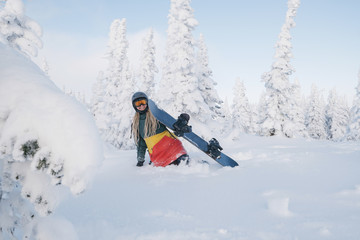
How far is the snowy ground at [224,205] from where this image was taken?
6.32 feet

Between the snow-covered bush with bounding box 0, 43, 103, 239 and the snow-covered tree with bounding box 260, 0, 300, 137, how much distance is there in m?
23.0

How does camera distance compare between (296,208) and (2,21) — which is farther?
(2,21)

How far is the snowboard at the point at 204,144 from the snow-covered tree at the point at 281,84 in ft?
62.0

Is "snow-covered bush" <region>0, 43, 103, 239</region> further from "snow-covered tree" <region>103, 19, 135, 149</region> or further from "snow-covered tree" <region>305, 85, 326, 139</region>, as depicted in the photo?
"snow-covered tree" <region>305, 85, 326, 139</region>

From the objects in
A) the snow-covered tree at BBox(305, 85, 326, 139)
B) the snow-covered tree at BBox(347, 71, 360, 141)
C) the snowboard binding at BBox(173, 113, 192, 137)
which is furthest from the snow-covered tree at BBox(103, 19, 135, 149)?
the snow-covered tree at BBox(305, 85, 326, 139)

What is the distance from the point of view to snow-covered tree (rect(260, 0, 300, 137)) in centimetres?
2191

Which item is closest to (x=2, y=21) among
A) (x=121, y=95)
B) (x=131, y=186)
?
(x=131, y=186)

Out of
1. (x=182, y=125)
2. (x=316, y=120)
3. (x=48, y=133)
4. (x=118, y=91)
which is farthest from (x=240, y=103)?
(x=48, y=133)

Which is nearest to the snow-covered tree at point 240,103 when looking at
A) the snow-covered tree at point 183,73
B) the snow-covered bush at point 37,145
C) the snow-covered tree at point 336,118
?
the snow-covered tree at point 336,118

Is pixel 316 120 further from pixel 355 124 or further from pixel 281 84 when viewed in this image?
pixel 281 84

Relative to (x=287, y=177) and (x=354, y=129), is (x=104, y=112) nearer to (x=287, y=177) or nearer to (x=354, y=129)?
(x=287, y=177)

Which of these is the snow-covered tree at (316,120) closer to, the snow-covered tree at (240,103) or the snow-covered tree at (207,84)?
the snow-covered tree at (240,103)

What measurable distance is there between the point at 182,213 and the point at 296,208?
4.32ft

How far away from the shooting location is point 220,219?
2.24 metres
